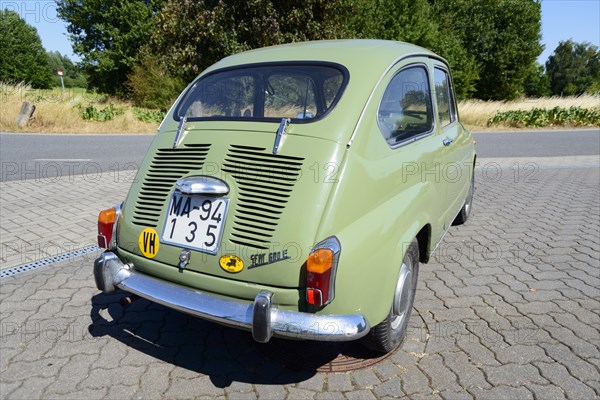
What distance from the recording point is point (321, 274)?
2.02m

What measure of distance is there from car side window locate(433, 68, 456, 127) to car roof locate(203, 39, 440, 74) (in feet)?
1.50

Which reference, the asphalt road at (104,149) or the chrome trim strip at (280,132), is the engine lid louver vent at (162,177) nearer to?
the chrome trim strip at (280,132)

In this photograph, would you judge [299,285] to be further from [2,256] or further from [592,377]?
[2,256]

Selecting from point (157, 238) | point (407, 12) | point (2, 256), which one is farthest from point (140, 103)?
point (157, 238)

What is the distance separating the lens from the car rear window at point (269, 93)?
2.69m

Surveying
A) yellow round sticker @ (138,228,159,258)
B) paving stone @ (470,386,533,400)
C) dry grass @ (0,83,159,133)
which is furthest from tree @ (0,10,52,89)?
paving stone @ (470,386,533,400)

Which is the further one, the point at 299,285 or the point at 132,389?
the point at 132,389

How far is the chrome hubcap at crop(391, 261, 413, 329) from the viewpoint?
2.52 meters

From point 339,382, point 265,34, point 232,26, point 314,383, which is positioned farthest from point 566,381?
point 232,26

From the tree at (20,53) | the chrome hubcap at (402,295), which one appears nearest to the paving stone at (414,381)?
the chrome hubcap at (402,295)

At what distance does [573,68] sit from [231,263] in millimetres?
79776

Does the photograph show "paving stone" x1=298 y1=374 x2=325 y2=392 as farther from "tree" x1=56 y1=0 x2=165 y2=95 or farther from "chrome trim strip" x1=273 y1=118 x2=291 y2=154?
"tree" x1=56 y1=0 x2=165 y2=95

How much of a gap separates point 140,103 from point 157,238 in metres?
A: 26.4

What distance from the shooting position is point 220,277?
2275 millimetres
